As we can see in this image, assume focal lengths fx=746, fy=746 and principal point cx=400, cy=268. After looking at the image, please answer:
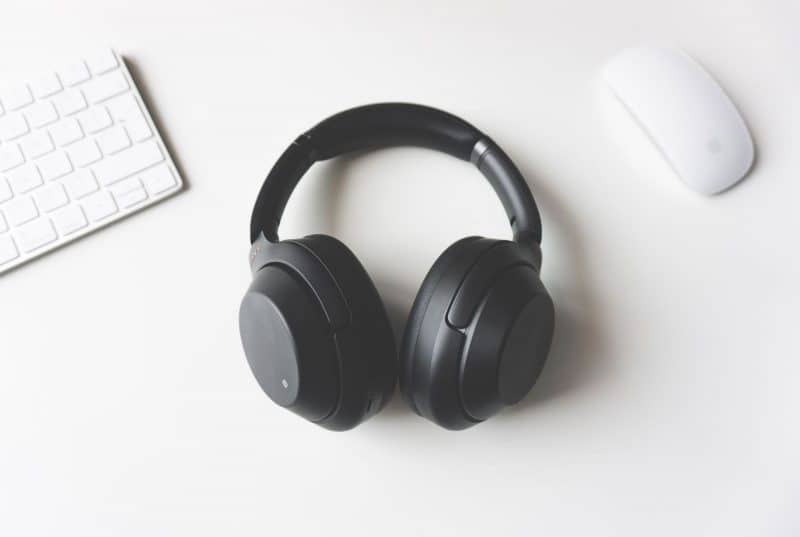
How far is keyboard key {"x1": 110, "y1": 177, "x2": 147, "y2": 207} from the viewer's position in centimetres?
73

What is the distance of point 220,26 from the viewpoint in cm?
77

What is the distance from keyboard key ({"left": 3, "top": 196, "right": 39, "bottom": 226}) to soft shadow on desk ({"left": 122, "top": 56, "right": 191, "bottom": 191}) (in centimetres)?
14

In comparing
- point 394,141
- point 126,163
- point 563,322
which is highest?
point 126,163

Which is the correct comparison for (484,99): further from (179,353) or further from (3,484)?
(3,484)

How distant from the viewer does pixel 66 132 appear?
2.44ft

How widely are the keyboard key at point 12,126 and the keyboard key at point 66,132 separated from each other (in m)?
0.03

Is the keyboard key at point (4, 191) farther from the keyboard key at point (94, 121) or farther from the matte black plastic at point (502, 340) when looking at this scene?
the matte black plastic at point (502, 340)

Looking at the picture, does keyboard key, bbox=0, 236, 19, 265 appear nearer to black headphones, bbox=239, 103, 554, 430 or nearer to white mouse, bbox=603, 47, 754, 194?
black headphones, bbox=239, 103, 554, 430

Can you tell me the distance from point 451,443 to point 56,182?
460mm

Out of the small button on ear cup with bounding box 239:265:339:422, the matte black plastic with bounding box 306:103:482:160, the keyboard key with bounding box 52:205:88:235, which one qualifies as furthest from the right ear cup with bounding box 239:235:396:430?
the keyboard key with bounding box 52:205:88:235

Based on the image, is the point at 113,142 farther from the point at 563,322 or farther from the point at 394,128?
the point at 563,322

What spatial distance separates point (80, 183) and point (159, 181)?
8 centimetres

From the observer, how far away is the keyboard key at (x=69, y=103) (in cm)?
75

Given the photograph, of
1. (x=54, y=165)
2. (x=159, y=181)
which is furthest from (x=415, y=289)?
(x=54, y=165)
